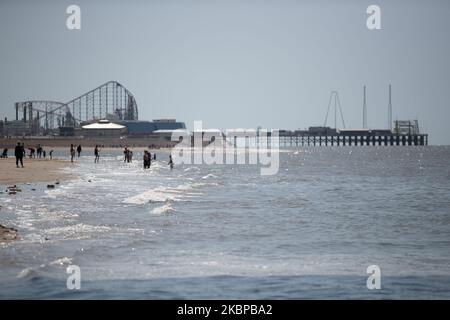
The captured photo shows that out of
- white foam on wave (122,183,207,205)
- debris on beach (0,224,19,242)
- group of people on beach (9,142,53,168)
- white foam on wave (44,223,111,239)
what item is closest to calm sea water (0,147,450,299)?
white foam on wave (44,223,111,239)

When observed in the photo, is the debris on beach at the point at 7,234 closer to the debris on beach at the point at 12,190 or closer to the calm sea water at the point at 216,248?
the calm sea water at the point at 216,248

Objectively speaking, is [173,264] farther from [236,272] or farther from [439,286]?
[439,286]

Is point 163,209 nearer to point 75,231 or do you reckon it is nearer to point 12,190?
point 75,231

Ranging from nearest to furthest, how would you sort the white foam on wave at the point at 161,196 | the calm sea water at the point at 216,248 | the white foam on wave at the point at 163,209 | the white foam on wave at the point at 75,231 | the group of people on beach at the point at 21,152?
the calm sea water at the point at 216,248, the white foam on wave at the point at 75,231, the white foam on wave at the point at 163,209, the white foam on wave at the point at 161,196, the group of people on beach at the point at 21,152

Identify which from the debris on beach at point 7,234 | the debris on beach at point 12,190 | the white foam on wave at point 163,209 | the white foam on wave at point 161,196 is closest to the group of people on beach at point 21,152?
the white foam on wave at point 161,196

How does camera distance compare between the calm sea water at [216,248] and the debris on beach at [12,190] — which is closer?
the calm sea water at [216,248]

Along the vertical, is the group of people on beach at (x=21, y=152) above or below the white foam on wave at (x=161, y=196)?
above

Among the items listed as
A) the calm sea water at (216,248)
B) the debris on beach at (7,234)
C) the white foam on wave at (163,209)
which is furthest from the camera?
the white foam on wave at (163,209)

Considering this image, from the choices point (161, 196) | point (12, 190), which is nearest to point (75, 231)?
point (12, 190)

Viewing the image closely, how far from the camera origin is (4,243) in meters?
15.5

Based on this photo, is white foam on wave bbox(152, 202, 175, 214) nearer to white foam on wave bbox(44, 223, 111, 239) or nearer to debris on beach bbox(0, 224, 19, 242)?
white foam on wave bbox(44, 223, 111, 239)
